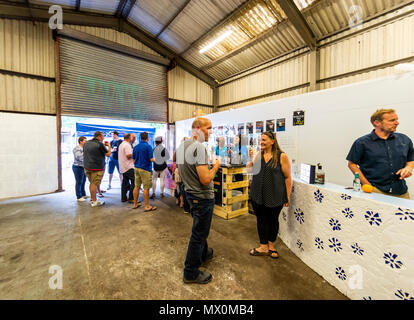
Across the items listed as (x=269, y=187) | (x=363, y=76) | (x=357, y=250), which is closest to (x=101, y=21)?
(x=269, y=187)

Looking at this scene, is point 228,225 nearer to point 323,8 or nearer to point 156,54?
point 323,8

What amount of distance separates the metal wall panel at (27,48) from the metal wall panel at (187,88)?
3858 mm

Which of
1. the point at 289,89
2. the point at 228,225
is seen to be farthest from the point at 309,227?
the point at 289,89

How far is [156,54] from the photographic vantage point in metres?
7.40

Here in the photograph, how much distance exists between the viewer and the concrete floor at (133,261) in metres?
1.73

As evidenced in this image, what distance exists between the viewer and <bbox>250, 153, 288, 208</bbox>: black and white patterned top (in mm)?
2129

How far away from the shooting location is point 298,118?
381 cm

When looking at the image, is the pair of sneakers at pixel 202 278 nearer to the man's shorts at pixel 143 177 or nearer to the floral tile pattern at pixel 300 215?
the floral tile pattern at pixel 300 215

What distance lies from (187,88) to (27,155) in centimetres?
596

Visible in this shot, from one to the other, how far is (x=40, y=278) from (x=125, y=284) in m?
0.91

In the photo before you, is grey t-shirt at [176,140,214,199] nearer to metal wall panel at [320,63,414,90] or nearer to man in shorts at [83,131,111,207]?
man in shorts at [83,131,111,207]

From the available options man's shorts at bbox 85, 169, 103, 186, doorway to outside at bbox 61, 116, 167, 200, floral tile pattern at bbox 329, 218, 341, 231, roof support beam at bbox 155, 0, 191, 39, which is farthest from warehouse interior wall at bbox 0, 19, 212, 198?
floral tile pattern at bbox 329, 218, 341, 231

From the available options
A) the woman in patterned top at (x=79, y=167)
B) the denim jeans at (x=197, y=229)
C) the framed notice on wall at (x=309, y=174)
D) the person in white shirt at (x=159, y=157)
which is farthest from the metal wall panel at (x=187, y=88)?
the denim jeans at (x=197, y=229)

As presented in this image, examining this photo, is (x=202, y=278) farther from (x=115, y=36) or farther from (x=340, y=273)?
(x=115, y=36)
